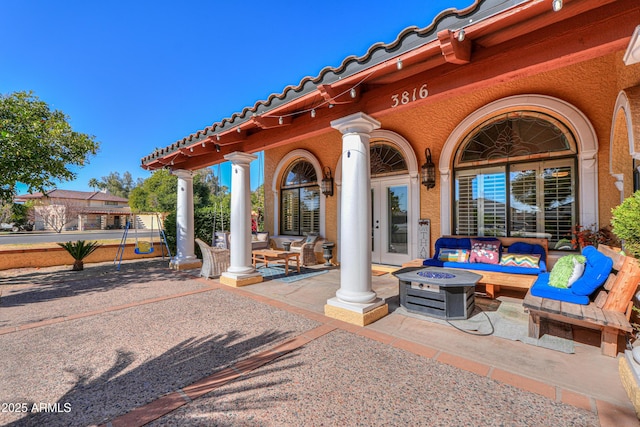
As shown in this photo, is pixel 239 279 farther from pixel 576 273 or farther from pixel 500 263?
pixel 576 273

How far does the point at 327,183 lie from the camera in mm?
8617

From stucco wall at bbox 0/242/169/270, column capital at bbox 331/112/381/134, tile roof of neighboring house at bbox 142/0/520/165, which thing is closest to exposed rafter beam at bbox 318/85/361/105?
tile roof of neighboring house at bbox 142/0/520/165

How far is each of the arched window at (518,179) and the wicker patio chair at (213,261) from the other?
6.04 m

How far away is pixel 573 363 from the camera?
8.98 feet

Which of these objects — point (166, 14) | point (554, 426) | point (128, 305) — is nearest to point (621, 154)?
point (554, 426)

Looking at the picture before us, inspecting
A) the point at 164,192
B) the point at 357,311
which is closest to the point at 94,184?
the point at 164,192

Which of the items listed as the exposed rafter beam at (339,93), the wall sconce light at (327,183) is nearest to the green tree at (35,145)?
the wall sconce light at (327,183)

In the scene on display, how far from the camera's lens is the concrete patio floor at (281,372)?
2047mm

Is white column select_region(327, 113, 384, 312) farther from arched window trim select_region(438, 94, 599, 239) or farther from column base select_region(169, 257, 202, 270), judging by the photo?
column base select_region(169, 257, 202, 270)

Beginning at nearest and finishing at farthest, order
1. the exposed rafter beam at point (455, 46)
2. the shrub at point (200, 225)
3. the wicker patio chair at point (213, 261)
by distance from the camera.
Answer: the exposed rafter beam at point (455, 46) → the wicker patio chair at point (213, 261) → the shrub at point (200, 225)

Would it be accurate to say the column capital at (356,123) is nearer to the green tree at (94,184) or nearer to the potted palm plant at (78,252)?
the potted palm plant at (78,252)

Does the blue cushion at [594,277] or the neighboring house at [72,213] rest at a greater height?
the neighboring house at [72,213]

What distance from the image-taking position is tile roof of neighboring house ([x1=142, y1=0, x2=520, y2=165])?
2.55 meters

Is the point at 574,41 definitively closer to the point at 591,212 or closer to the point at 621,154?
the point at 621,154
